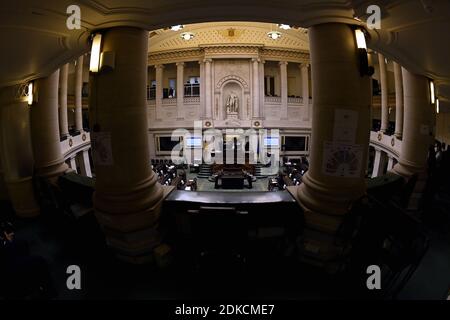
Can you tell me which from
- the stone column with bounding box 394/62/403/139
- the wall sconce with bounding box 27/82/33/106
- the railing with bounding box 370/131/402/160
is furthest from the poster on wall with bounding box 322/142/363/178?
the stone column with bounding box 394/62/403/139

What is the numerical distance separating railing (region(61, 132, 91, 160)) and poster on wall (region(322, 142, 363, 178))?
35.5ft

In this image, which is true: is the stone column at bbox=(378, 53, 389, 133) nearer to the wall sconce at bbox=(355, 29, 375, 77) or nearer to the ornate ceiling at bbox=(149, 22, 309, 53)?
the ornate ceiling at bbox=(149, 22, 309, 53)

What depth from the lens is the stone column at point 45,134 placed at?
5051mm

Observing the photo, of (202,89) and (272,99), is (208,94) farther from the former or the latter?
(272,99)

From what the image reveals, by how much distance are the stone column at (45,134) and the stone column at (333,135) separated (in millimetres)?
5265

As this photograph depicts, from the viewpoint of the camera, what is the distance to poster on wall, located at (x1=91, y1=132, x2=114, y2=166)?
10.5 feet

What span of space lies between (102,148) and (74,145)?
452 inches

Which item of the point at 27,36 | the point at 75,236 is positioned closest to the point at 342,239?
the point at 75,236

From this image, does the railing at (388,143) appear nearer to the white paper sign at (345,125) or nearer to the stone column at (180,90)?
the white paper sign at (345,125)

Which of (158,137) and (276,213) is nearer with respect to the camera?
(276,213)

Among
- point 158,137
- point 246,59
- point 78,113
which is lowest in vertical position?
point 158,137
